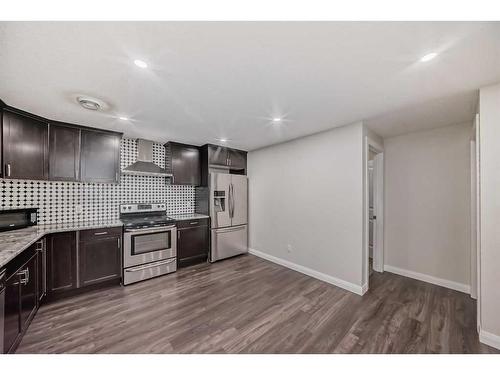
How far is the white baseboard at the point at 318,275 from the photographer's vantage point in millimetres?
2666

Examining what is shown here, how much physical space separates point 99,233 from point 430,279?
4.93 metres

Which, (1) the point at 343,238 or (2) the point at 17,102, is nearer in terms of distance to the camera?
(2) the point at 17,102

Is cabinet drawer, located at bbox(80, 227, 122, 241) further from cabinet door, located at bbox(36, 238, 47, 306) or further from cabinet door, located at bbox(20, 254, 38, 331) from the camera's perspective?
cabinet door, located at bbox(20, 254, 38, 331)

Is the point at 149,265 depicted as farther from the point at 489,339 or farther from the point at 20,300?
the point at 489,339

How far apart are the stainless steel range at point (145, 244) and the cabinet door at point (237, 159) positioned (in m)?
1.74

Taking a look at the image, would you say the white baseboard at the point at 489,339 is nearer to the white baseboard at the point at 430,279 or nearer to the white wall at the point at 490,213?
the white wall at the point at 490,213

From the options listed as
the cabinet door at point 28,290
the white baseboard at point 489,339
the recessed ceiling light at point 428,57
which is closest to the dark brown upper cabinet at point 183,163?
the cabinet door at point 28,290

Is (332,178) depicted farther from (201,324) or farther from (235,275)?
(201,324)

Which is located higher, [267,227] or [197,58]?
[197,58]

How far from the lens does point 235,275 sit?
3.24m

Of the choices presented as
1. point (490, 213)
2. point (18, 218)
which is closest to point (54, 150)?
point (18, 218)

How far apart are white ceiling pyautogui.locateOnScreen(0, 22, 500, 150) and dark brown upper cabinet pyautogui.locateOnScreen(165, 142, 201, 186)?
124cm
